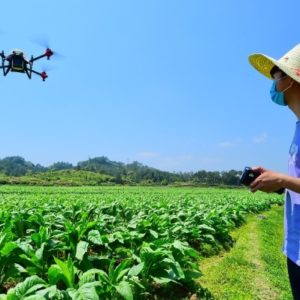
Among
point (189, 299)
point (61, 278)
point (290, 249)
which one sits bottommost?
point (189, 299)

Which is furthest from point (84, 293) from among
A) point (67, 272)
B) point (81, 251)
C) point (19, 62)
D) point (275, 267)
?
point (19, 62)

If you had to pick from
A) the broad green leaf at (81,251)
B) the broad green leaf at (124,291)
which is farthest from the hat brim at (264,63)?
the broad green leaf at (81,251)

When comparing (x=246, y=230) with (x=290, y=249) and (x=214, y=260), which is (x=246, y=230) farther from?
(x=290, y=249)

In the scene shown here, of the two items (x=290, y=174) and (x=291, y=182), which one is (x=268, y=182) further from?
(x=290, y=174)

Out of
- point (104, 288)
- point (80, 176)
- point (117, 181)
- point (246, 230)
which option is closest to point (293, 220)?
point (104, 288)

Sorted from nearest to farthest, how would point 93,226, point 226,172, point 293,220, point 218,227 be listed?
point 293,220 < point 93,226 < point 218,227 < point 226,172

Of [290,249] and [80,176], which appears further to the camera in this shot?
[80,176]

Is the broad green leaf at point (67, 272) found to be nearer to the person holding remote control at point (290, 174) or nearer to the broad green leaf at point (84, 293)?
the broad green leaf at point (84, 293)

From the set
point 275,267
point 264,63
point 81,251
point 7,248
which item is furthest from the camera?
point 275,267
